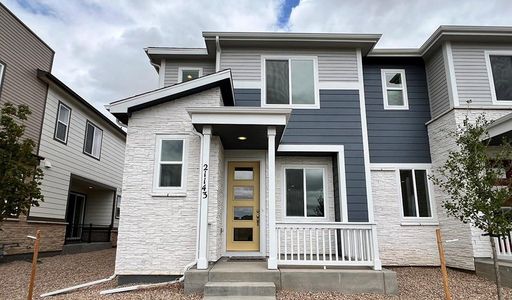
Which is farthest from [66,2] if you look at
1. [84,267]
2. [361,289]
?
[361,289]

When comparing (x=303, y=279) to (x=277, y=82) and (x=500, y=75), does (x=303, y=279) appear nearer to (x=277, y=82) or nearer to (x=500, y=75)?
(x=277, y=82)

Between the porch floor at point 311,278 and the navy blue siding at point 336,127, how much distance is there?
249 cm

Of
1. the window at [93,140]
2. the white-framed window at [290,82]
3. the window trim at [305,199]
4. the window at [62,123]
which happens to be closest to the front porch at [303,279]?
the window trim at [305,199]

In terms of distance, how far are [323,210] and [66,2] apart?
12208 mm

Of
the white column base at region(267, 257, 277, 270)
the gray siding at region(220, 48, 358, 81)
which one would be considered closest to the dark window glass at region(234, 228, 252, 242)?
the white column base at region(267, 257, 277, 270)

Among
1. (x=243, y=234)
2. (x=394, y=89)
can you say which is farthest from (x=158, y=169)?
(x=394, y=89)

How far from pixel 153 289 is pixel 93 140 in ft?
33.4

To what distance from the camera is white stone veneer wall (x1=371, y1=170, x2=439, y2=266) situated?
831cm

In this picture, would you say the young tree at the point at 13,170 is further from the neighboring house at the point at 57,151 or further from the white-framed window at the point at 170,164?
the neighboring house at the point at 57,151

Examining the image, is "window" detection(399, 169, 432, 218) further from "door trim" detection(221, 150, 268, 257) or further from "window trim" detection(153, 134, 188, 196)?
"window trim" detection(153, 134, 188, 196)

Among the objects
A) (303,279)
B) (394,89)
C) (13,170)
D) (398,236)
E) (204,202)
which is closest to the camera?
(13,170)

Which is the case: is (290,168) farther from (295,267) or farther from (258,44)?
(258,44)

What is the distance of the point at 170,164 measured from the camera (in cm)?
693

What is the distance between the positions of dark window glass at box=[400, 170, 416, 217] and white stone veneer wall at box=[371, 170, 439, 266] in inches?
7.5
